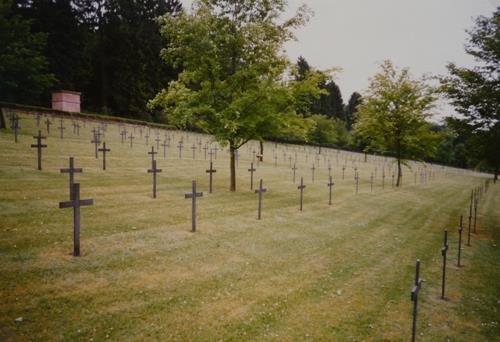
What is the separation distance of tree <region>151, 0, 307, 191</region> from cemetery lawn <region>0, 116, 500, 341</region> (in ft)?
12.8

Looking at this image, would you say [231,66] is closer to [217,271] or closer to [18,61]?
[217,271]

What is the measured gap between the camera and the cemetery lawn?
634cm

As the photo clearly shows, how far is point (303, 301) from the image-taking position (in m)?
7.68

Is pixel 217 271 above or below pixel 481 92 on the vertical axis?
below

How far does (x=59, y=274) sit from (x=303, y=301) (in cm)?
521

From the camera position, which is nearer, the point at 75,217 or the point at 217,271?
the point at 75,217

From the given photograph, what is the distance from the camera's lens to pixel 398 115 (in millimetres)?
31625

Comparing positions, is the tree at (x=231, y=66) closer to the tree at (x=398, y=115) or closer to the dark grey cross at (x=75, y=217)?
the dark grey cross at (x=75, y=217)

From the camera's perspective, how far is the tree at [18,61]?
129 ft

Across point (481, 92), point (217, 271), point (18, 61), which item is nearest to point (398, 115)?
point (481, 92)

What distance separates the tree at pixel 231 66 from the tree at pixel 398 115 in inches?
651

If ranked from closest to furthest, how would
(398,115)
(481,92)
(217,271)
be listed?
(217,271) < (481,92) < (398,115)

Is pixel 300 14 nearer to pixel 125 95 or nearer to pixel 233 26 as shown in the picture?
pixel 233 26

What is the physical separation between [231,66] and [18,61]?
108 feet
